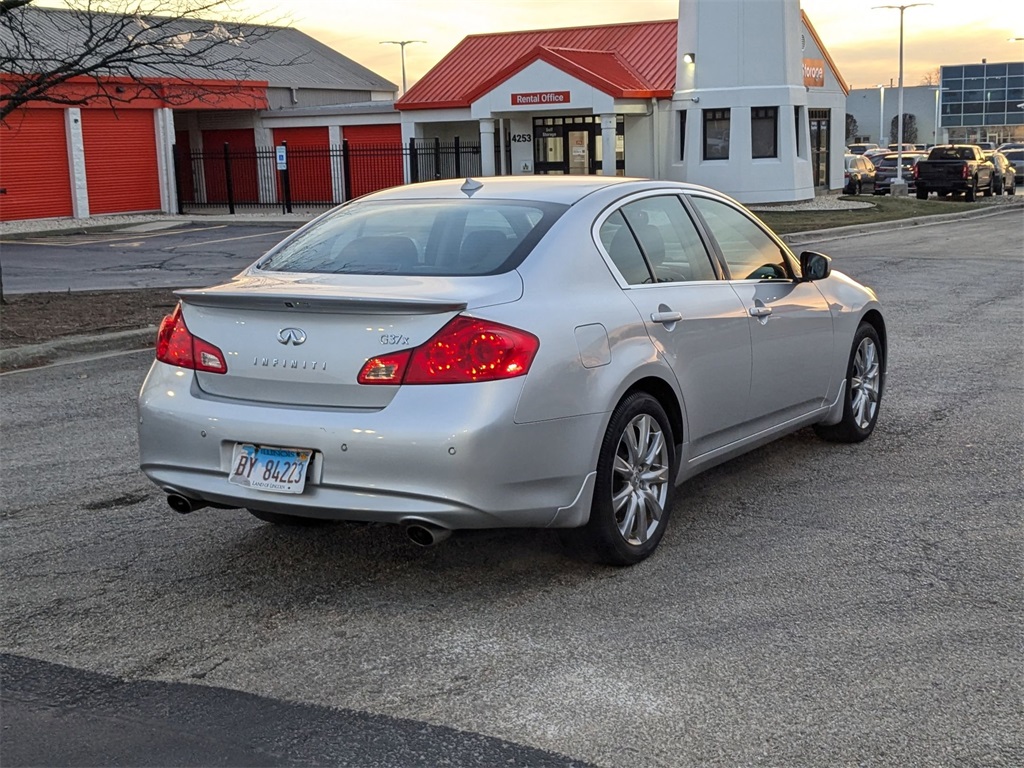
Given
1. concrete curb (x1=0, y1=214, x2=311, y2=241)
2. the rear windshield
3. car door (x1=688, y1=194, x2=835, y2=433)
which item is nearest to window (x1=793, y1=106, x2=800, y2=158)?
concrete curb (x1=0, y1=214, x2=311, y2=241)

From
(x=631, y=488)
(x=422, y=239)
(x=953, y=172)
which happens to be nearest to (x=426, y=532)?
(x=631, y=488)

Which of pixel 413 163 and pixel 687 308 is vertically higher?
pixel 413 163

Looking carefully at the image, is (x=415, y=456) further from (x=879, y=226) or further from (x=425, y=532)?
(x=879, y=226)

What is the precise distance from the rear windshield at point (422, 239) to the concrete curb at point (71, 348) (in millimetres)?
5788

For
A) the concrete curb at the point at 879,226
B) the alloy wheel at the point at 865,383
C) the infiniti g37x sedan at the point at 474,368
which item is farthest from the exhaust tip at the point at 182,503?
the concrete curb at the point at 879,226

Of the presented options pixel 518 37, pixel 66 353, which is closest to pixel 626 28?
pixel 518 37

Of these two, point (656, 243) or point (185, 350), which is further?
point (656, 243)

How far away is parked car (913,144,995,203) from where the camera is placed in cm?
4181

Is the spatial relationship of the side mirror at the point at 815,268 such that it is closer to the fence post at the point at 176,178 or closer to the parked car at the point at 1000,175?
the fence post at the point at 176,178

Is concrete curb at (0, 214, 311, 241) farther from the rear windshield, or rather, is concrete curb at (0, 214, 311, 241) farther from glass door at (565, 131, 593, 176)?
the rear windshield

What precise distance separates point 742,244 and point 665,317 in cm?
125

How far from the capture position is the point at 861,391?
7.43 metres

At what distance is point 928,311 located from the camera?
13.5 meters

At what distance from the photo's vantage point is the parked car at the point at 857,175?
45.3 metres
